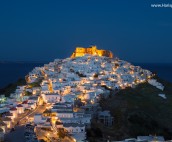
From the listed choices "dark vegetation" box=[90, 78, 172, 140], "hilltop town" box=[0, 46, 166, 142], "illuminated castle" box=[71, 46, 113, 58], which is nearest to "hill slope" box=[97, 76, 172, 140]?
"dark vegetation" box=[90, 78, 172, 140]

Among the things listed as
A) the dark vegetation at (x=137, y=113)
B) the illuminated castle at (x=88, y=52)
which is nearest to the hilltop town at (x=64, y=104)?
the dark vegetation at (x=137, y=113)

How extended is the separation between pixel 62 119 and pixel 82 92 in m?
11.5

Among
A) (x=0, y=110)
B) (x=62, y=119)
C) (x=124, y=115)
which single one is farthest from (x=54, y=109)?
(x=124, y=115)

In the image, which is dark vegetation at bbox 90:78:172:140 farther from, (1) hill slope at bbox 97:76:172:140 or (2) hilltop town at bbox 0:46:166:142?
(2) hilltop town at bbox 0:46:166:142

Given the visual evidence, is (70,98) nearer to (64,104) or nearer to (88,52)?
(64,104)

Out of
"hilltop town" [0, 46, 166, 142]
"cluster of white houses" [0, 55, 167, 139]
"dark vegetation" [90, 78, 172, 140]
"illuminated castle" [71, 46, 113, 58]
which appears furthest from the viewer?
"illuminated castle" [71, 46, 113, 58]

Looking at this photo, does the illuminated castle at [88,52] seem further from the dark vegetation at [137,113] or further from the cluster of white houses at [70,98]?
the dark vegetation at [137,113]

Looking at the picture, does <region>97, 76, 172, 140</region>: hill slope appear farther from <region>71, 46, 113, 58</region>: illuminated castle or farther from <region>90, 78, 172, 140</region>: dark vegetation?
<region>71, 46, 113, 58</region>: illuminated castle

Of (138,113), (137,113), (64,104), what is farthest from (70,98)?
(138,113)

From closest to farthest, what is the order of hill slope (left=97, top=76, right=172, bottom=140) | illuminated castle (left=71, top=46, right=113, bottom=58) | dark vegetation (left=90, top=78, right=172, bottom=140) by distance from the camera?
1. dark vegetation (left=90, top=78, right=172, bottom=140)
2. hill slope (left=97, top=76, right=172, bottom=140)
3. illuminated castle (left=71, top=46, right=113, bottom=58)

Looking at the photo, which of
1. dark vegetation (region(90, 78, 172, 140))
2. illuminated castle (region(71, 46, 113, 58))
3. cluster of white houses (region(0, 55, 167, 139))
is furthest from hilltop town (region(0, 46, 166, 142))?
illuminated castle (region(71, 46, 113, 58))

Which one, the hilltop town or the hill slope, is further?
the hill slope

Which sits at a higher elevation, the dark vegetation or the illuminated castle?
the illuminated castle

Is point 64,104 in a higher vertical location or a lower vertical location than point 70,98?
lower
